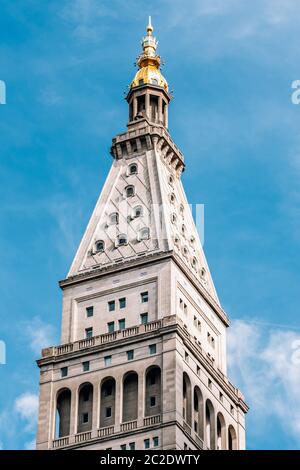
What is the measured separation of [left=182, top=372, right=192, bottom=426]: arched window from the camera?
531 feet

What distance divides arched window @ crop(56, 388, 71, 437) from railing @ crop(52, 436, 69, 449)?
5.89ft

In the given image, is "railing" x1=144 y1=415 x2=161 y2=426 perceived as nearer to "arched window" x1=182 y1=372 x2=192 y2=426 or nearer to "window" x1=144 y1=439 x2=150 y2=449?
"window" x1=144 y1=439 x2=150 y2=449

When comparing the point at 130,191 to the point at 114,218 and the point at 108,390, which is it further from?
the point at 108,390

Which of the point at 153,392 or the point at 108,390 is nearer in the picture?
the point at 153,392

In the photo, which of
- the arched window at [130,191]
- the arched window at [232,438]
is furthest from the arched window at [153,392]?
the arched window at [130,191]

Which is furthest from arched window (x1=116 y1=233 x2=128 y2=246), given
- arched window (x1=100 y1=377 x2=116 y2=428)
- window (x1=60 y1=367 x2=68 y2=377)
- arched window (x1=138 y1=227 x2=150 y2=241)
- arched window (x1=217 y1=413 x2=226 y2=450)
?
arched window (x1=217 y1=413 x2=226 y2=450)

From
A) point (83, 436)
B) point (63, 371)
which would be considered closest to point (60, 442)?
point (83, 436)

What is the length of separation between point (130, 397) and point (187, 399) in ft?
20.1

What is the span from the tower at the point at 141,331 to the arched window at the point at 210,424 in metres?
0.16

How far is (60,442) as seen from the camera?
163375 mm

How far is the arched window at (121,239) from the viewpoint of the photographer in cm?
17900

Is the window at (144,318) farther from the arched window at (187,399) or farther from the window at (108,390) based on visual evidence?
the arched window at (187,399)
